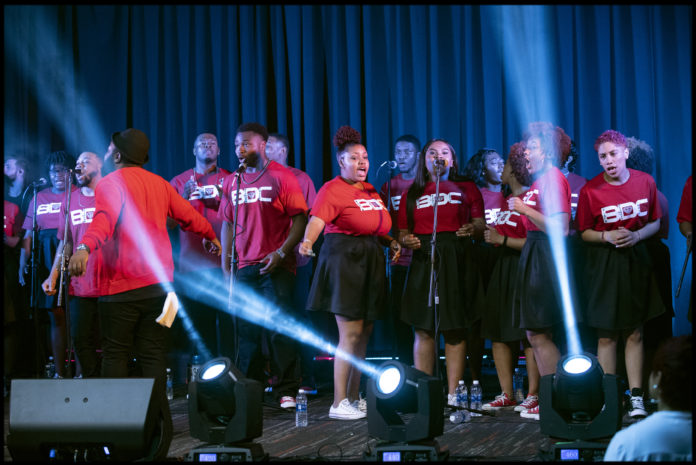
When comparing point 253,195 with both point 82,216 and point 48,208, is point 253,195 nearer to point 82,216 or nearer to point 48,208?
point 82,216

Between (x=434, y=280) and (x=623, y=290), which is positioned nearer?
(x=623, y=290)

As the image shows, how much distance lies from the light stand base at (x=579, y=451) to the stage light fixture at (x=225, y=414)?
1.33m

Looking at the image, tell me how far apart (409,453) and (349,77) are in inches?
177

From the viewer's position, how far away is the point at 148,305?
3.74m

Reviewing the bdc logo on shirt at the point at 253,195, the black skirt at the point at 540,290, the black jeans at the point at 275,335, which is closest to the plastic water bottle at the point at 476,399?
the black skirt at the point at 540,290

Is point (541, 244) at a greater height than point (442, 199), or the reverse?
point (442, 199)

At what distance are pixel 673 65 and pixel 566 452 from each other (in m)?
4.37

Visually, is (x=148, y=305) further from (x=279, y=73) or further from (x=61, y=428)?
(x=279, y=73)

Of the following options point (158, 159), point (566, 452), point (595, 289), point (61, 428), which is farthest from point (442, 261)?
point (158, 159)

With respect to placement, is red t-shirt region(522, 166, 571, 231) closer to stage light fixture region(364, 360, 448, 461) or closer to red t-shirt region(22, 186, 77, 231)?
stage light fixture region(364, 360, 448, 461)

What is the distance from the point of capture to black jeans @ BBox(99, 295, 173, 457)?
3664 millimetres

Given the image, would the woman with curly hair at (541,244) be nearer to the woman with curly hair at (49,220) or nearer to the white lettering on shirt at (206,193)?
the white lettering on shirt at (206,193)

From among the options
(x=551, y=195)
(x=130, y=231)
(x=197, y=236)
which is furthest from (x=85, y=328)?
(x=551, y=195)

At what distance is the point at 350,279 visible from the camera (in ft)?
15.6
